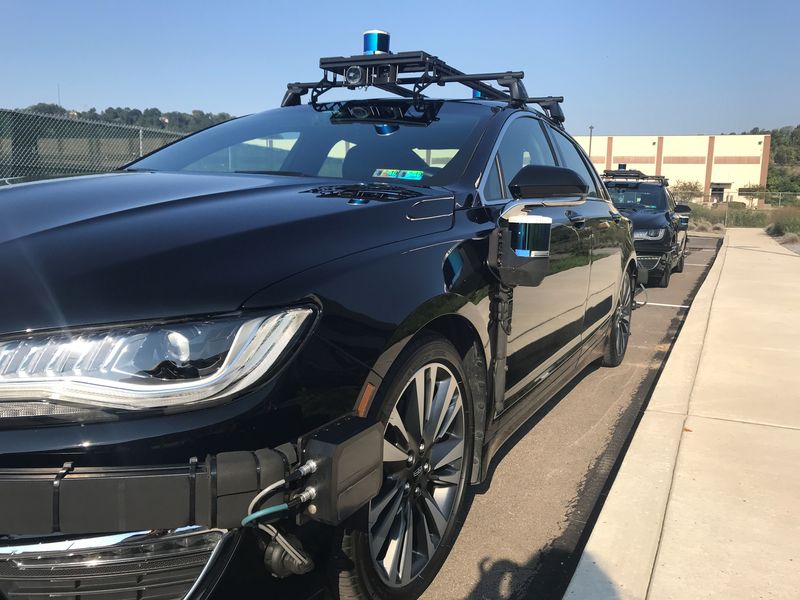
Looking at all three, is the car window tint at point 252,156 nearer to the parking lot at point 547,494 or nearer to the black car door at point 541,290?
the black car door at point 541,290

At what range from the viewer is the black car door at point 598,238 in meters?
4.10

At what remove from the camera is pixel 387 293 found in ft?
6.15

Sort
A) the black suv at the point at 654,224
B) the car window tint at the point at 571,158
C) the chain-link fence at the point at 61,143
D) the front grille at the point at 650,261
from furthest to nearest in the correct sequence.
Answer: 1. the black suv at the point at 654,224
2. the front grille at the point at 650,261
3. the chain-link fence at the point at 61,143
4. the car window tint at the point at 571,158

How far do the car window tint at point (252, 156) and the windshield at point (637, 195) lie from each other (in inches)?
371

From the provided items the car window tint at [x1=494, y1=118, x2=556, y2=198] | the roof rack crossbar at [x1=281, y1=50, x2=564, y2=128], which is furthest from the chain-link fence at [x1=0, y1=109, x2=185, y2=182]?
the car window tint at [x1=494, y1=118, x2=556, y2=198]

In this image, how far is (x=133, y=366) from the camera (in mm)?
1424

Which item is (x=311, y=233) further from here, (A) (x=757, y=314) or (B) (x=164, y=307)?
(A) (x=757, y=314)

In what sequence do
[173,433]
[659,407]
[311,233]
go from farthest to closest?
1. [659,407]
2. [311,233]
3. [173,433]

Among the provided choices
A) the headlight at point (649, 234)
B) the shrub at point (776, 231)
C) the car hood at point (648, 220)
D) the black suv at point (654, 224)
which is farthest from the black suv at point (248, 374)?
the shrub at point (776, 231)

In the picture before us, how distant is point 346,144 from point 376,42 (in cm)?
152

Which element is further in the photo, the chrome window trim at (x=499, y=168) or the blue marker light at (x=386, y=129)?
the blue marker light at (x=386, y=129)

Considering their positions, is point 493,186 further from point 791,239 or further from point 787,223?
point 787,223

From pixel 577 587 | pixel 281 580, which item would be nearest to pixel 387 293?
pixel 281 580

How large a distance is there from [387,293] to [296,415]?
1.60ft
